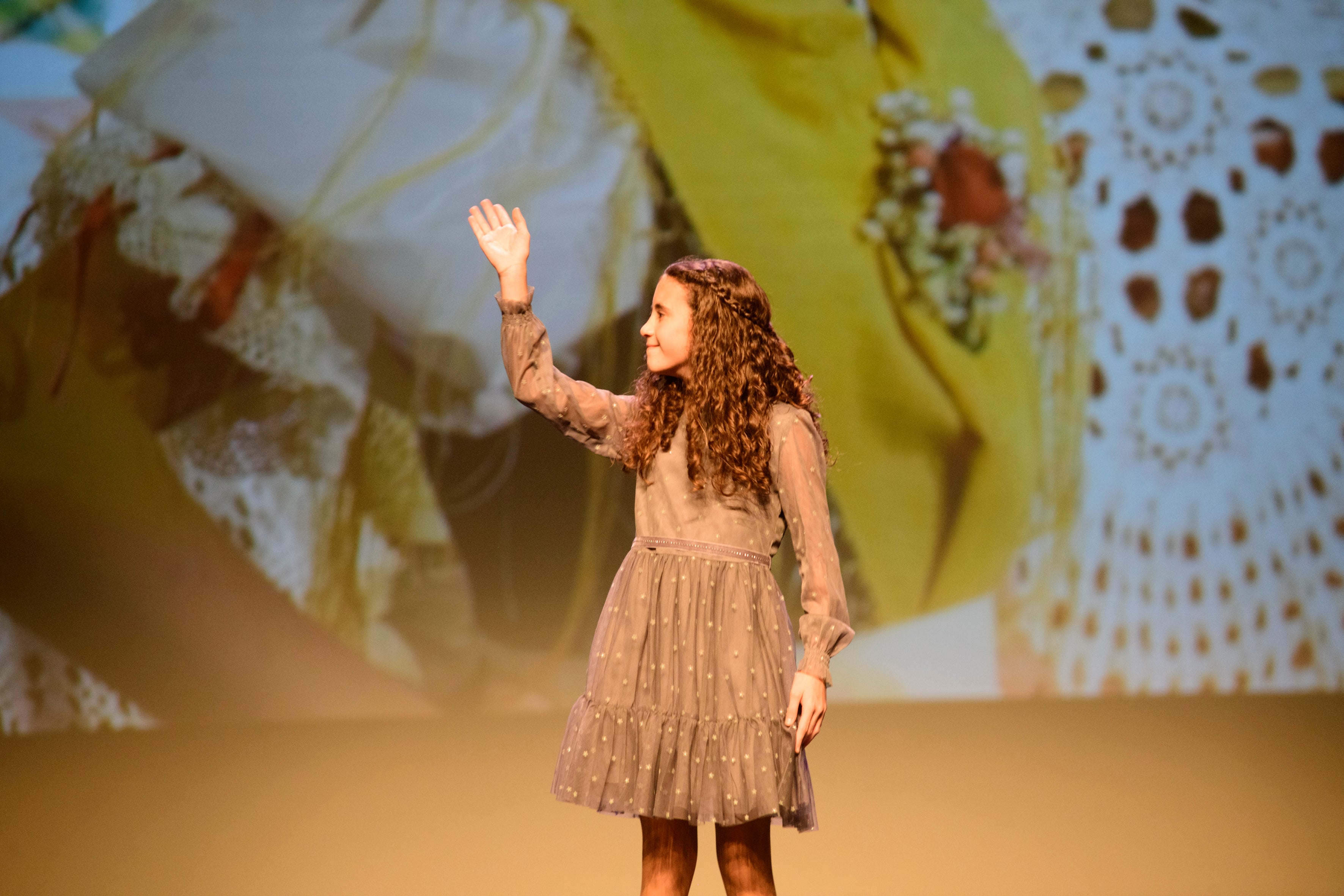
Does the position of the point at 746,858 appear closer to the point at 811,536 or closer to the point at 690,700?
the point at 690,700

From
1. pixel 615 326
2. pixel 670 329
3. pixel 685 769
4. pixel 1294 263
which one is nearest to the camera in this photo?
pixel 685 769

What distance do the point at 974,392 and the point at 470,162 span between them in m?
1.57

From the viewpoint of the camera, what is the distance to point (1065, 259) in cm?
370

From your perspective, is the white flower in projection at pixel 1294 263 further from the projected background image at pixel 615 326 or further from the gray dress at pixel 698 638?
the gray dress at pixel 698 638

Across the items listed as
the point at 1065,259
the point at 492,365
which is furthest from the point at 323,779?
the point at 1065,259

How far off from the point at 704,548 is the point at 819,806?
4.53 feet

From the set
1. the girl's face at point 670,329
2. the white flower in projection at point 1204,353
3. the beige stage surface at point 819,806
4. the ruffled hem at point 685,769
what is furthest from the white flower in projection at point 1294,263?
the ruffled hem at point 685,769

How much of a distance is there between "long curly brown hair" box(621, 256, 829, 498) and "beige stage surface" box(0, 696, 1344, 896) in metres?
1.03

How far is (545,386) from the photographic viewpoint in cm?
165

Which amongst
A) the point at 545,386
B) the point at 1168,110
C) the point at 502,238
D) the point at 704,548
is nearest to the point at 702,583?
the point at 704,548

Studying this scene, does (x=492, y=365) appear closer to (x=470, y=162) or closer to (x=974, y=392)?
(x=470, y=162)

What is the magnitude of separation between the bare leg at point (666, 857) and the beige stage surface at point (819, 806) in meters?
0.72

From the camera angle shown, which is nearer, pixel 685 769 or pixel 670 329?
pixel 685 769

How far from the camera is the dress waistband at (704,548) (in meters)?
1.64
